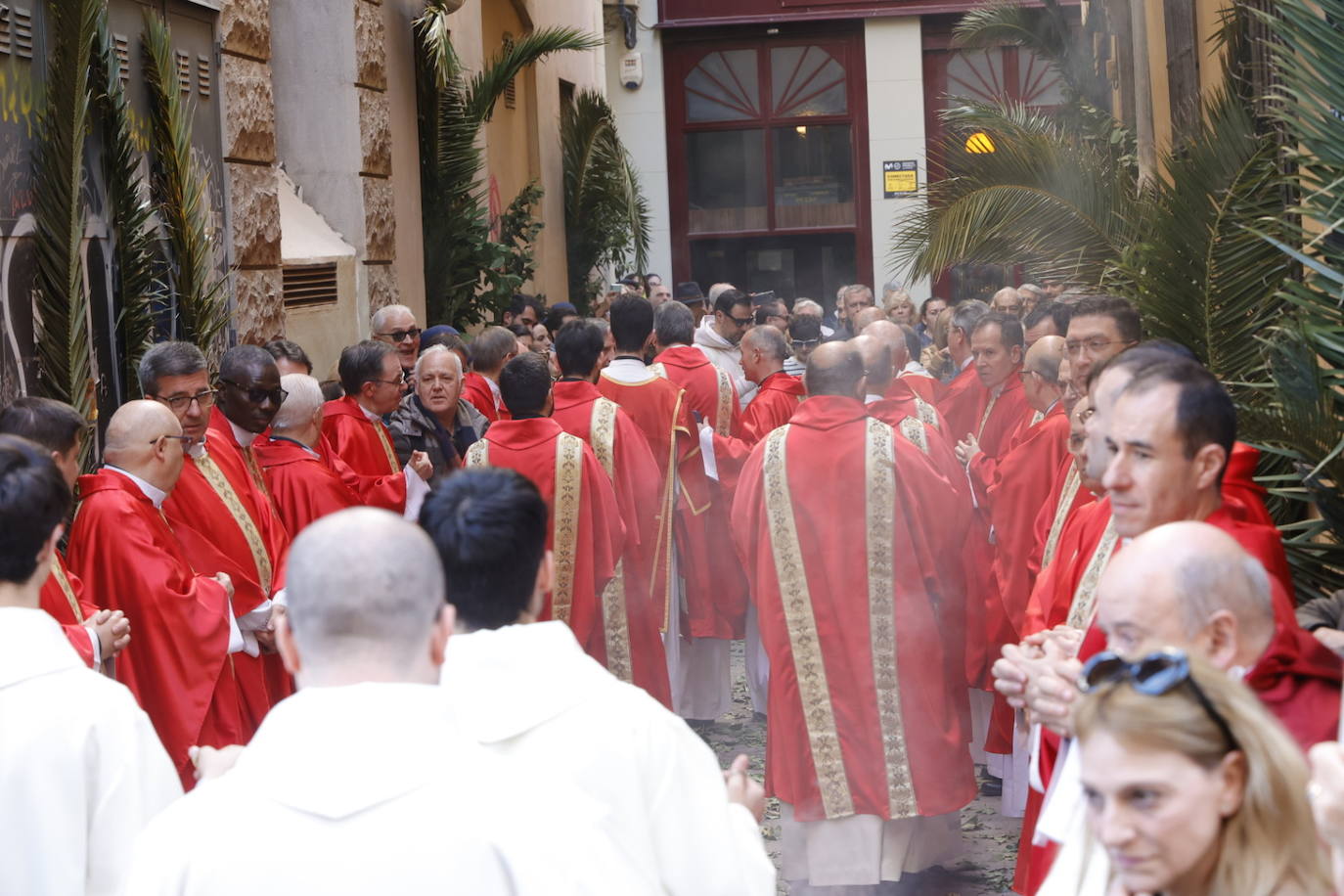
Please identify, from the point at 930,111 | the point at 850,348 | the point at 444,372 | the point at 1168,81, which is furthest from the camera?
the point at 930,111

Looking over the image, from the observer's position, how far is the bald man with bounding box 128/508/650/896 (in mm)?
2121

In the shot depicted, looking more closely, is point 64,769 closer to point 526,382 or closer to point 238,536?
point 238,536

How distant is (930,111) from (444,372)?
18569mm

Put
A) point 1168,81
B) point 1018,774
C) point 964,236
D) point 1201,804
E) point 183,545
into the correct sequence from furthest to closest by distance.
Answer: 1. point 1168,81
2. point 964,236
3. point 1018,774
4. point 183,545
5. point 1201,804

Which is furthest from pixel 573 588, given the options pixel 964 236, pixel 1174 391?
pixel 1174 391

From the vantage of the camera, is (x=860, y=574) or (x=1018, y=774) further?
(x=1018, y=774)

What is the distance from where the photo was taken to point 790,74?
83.6 feet

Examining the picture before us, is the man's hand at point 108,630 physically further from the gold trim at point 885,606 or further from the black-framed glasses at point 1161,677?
the black-framed glasses at point 1161,677

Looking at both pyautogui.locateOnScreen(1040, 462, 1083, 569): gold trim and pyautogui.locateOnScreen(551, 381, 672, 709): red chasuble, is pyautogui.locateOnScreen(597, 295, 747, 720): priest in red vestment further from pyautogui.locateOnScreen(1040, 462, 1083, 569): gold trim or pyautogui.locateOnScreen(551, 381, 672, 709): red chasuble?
pyautogui.locateOnScreen(1040, 462, 1083, 569): gold trim

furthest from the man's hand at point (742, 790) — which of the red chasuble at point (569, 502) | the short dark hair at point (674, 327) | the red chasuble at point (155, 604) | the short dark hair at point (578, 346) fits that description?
the short dark hair at point (674, 327)

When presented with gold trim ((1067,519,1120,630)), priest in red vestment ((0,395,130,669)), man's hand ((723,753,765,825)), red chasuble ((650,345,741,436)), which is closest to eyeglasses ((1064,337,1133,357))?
gold trim ((1067,519,1120,630))

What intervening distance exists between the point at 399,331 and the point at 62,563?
4414mm

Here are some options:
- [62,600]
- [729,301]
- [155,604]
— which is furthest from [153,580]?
[729,301]

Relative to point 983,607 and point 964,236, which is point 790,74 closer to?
point 964,236
